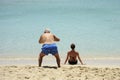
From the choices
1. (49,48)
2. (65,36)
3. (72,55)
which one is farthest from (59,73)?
(65,36)

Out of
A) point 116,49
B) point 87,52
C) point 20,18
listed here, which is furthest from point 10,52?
point 20,18

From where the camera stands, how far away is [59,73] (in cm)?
883

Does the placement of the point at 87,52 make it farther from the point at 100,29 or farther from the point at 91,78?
the point at 91,78

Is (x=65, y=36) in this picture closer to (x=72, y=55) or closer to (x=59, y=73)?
(x=72, y=55)

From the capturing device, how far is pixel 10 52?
637 inches

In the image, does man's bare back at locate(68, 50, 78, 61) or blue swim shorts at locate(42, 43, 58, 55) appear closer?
blue swim shorts at locate(42, 43, 58, 55)

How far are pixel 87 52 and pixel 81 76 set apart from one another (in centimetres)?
Answer: 702

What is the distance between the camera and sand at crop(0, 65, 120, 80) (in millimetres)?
8459

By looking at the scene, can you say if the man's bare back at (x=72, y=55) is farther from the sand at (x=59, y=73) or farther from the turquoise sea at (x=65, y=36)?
the turquoise sea at (x=65, y=36)

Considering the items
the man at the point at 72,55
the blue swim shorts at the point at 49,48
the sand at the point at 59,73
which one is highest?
the blue swim shorts at the point at 49,48

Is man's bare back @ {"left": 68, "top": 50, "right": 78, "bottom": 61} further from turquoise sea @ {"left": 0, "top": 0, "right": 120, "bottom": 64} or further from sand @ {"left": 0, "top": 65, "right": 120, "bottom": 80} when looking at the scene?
turquoise sea @ {"left": 0, "top": 0, "right": 120, "bottom": 64}

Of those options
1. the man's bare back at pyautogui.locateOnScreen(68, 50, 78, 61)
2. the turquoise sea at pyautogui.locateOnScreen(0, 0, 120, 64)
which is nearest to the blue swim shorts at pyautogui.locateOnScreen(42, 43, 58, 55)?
the man's bare back at pyautogui.locateOnScreen(68, 50, 78, 61)

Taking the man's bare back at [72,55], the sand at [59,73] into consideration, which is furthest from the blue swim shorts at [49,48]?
the man's bare back at [72,55]

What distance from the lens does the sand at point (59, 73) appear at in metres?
8.46
